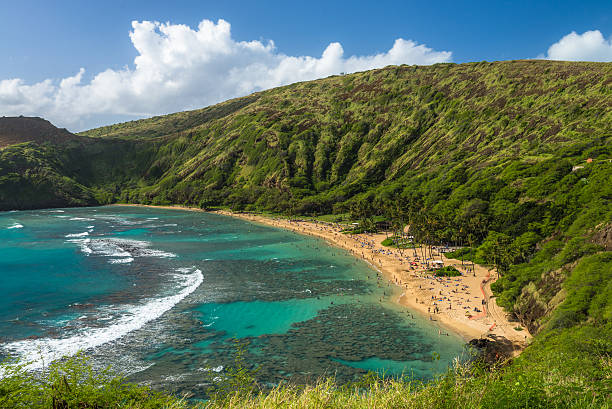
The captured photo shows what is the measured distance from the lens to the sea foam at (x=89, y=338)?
40781 millimetres

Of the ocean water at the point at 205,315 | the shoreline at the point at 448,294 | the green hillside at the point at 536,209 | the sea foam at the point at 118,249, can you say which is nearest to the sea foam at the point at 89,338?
the ocean water at the point at 205,315

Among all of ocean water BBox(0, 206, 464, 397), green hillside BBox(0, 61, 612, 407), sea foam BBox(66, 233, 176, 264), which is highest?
green hillside BBox(0, 61, 612, 407)

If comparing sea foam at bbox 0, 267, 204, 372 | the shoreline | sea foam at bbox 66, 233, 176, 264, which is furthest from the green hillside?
sea foam at bbox 66, 233, 176, 264

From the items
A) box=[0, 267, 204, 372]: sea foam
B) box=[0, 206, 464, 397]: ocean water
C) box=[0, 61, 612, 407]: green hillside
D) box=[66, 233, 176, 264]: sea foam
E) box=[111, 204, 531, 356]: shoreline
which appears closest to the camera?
box=[0, 61, 612, 407]: green hillside

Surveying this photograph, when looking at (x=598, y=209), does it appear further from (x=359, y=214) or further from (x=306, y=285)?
(x=359, y=214)

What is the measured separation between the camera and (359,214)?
15288 cm

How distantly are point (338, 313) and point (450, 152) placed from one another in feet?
499

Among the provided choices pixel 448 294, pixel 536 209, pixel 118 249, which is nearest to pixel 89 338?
pixel 448 294

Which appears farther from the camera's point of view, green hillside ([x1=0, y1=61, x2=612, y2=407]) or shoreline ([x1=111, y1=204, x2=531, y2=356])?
shoreline ([x1=111, y1=204, x2=531, y2=356])

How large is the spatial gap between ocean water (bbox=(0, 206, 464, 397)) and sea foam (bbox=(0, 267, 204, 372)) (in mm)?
171

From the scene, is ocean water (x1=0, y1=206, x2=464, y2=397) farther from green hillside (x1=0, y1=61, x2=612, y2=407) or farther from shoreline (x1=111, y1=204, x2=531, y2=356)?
green hillside (x1=0, y1=61, x2=612, y2=407)

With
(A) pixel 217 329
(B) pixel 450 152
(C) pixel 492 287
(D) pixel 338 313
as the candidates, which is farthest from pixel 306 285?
(B) pixel 450 152

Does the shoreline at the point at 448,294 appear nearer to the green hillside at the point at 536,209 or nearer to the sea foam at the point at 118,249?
the green hillside at the point at 536,209

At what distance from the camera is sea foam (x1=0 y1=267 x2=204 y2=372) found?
40.8m
